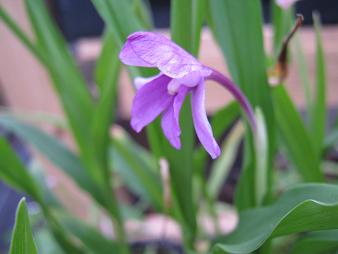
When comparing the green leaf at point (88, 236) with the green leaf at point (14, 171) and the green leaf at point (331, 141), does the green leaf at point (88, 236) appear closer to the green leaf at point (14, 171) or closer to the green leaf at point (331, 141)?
the green leaf at point (14, 171)

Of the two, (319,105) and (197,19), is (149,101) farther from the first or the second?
(319,105)

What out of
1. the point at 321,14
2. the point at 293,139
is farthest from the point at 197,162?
the point at 321,14

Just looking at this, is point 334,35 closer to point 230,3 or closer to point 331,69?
point 331,69

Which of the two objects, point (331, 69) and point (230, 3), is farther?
point (331, 69)

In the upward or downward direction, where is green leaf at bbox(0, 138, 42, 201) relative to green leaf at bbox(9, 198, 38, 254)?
downward

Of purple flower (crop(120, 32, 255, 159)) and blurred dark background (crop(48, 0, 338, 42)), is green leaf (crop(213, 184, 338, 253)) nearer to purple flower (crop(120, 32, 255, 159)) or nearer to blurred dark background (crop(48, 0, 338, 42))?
purple flower (crop(120, 32, 255, 159))

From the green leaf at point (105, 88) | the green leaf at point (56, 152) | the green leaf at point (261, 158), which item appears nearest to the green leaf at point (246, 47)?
the green leaf at point (261, 158)

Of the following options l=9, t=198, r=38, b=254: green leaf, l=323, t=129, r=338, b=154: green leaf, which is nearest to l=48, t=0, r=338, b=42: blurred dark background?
l=323, t=129, r=338, b=154: green leaf
